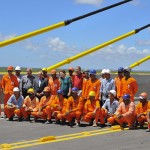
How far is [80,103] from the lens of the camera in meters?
12.3

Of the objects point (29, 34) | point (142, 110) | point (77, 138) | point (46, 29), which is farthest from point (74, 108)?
point (77, 138)

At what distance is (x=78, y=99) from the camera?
1255 centimetres

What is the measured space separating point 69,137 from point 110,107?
2384 mm

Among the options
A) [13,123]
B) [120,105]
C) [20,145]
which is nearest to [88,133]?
[120,105]

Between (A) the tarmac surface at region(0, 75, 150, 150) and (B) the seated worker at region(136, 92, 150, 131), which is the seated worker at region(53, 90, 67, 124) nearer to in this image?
(A) the tarmac surface at region(0, 75, 150, 150)

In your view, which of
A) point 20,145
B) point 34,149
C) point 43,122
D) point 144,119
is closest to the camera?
point 34,149

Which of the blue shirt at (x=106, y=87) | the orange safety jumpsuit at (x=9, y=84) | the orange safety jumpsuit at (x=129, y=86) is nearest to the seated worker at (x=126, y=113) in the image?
the orange safety jumpsuit at (x=129, y=86)

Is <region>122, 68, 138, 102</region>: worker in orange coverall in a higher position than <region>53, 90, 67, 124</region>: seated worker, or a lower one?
higher

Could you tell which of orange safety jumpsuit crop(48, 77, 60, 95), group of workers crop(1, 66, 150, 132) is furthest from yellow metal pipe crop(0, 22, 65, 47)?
orange safety jumpsuit crop(48, 77, 60, 95)

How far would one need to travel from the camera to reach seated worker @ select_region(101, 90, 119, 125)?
39.7ft

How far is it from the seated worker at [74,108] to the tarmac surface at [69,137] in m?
0.28

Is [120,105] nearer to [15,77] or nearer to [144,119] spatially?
[144,119]

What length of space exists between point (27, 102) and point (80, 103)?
2.04 m

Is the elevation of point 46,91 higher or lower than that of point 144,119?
higher
